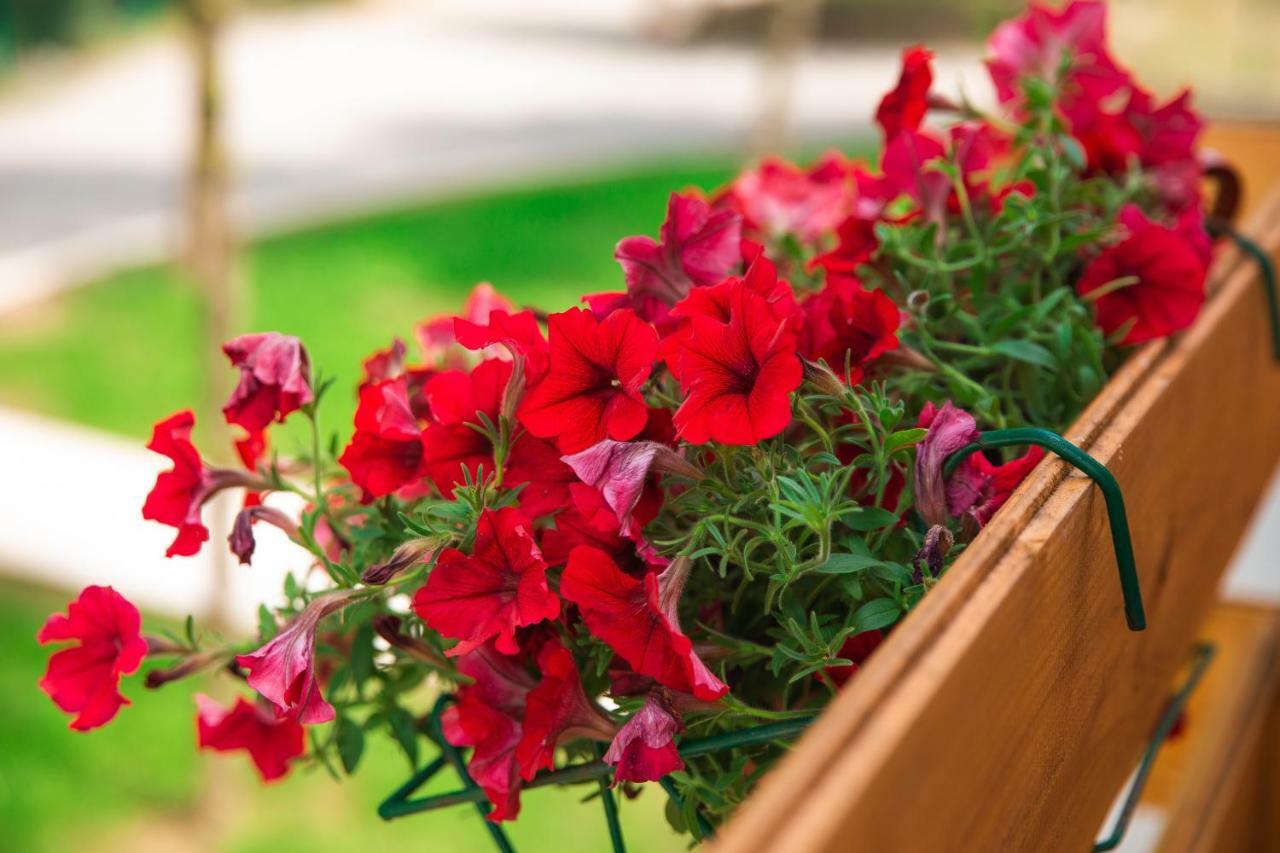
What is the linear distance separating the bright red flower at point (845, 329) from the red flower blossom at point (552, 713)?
0.73 feet

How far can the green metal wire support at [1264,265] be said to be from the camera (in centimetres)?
114

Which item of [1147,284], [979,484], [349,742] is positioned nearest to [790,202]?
[1147,284]

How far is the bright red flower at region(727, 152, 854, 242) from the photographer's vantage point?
1.11 metres

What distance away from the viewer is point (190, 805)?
289cm

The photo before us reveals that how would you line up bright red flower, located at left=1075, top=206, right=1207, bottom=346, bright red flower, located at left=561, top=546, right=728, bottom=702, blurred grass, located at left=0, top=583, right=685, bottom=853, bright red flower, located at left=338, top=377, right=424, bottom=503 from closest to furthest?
bright red flower, located at left=561, top=546, right=728, bottom=702, bright red flower, located at left=338, top=377, right=424, bottom=503, bright red flower, located at left=1075, top=206, right=1207, bottom=346, blurred grass, located at left=0, top=583, right=685, bottom=853

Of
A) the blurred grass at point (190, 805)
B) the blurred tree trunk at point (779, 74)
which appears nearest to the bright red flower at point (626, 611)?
the blurred grass at point (190, 805)

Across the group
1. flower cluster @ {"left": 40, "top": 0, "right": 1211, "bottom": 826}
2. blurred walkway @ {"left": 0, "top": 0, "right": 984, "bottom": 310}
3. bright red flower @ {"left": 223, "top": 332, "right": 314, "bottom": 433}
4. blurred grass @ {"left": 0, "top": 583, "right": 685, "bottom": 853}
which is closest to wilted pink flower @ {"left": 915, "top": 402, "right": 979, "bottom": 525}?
flower cluster @ {"left": 40, "top": 0, "right": 1211, "bottom": 826}

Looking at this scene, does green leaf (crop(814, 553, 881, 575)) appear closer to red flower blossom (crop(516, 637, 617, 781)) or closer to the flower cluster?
the flower cluster

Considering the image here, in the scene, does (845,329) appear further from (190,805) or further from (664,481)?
(190,805)

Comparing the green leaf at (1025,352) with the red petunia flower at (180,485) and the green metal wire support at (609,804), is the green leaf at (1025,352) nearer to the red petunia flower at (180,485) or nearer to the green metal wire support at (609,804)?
the green metal wire support at (609,804)

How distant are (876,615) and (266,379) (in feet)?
1.17

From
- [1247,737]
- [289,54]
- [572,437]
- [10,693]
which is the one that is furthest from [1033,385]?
[289,54]

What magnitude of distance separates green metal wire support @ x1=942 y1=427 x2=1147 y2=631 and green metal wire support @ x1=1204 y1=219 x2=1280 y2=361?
51cm

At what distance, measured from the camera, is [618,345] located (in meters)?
0.70
